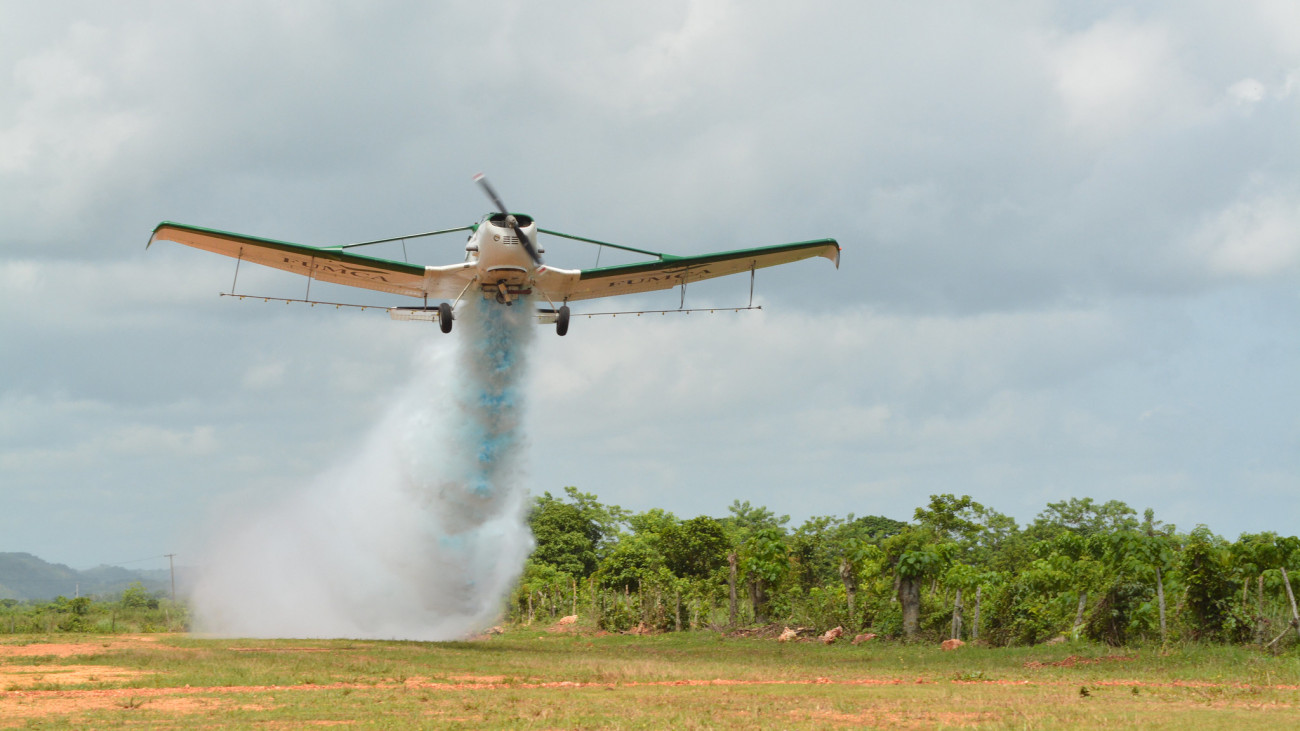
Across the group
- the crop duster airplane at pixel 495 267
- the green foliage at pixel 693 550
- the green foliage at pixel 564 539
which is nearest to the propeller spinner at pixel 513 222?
the crop duster airplane at pixel 495 267

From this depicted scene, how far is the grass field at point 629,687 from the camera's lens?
51.5 feet

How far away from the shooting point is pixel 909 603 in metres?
35.6

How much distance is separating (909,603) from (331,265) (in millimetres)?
23116

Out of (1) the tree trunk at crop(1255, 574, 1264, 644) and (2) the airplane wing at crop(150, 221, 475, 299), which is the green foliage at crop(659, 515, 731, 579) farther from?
(1) the tree trunk at crop(1255, 574, 1264, 644)

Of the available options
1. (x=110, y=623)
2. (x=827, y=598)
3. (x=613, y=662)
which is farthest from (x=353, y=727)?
(x=110, y=623)

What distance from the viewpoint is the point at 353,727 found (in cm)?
1486

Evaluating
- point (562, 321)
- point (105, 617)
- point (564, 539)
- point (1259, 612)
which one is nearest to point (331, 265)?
point (562, 321)

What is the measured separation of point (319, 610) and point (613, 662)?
16.6m

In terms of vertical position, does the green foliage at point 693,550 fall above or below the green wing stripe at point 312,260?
below

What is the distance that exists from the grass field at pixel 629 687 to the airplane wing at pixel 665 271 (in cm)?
1160

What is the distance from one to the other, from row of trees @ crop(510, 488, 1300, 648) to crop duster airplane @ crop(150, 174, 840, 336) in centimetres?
1257

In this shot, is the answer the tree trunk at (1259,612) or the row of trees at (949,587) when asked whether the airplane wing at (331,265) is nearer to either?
the row of trees at (949,587)

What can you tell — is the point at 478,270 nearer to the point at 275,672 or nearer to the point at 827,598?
the point at 275,672

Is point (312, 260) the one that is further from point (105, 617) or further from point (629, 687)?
point (105, 617)
